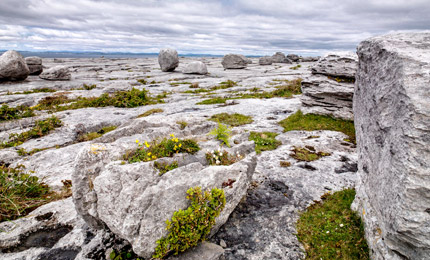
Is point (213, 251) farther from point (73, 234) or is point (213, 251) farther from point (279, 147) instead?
point (279, 147)

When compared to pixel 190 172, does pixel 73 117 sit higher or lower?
lower

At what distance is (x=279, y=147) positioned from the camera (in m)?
14.6

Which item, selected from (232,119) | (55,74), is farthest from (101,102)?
(55,74)

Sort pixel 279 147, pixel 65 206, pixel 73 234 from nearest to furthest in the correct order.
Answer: pixel 73 234
pixel 65 206
pixel 279 147

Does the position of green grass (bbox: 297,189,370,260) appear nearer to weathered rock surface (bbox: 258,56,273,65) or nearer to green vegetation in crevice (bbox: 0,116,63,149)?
green vegetation in crevice (bbox: 0,116,63,149)

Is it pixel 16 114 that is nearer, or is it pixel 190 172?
pixel 190 172

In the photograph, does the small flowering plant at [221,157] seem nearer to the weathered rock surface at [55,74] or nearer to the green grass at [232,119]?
the green grass at [232,119]

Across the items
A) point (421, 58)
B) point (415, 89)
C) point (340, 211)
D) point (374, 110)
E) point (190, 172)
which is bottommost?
point (340, 211)

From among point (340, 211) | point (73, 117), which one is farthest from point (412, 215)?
point (73, 117)

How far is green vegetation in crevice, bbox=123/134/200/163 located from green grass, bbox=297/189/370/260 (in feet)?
15.2

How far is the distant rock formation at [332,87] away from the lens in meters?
19.2

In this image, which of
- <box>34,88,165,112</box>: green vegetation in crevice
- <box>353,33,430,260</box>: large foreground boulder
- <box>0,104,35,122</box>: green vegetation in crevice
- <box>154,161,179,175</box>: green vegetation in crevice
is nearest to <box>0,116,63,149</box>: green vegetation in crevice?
<box>0,104,35,122</box>: green vegetation in crevice

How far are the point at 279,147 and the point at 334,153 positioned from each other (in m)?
3.07

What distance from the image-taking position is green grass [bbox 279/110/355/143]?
17.8 metres
